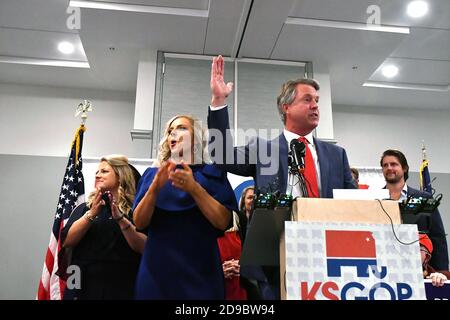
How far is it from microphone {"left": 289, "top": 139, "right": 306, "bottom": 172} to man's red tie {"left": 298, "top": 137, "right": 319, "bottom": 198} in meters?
0.06

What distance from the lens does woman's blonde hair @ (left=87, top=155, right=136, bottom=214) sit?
1976 millimetres

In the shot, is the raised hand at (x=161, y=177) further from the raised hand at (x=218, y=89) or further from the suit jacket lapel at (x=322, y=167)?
the suit jacket lapel at (x=322, y=167)

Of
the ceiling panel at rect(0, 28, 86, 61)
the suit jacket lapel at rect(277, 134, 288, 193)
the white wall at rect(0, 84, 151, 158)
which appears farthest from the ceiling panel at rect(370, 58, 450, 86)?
the suit jacket lapel at rect(277, 134, 288, 193)

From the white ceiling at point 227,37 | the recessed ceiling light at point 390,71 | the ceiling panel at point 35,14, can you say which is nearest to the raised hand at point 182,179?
the white ceiling at point 227,37

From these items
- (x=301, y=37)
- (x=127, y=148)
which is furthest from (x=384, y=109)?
(x=127, y=148)

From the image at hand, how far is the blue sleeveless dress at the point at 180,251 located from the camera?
1.35 meters

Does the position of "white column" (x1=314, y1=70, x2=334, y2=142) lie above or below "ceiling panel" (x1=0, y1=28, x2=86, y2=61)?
below

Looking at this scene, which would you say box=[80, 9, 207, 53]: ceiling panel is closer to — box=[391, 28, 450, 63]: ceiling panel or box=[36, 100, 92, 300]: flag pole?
box=[36, 100, 92, 300]: flag pole

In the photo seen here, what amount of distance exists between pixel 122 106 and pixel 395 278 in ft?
18.4

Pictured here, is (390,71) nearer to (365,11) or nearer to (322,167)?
(365,11)

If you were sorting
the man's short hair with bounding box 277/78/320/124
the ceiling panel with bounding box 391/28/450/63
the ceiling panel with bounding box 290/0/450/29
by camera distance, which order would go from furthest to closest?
the ceiling panel with bounding box 391/28/450/63, the ceiling panel with bounding box 290/0/450/29, the man's short hair with bounding box 277/78/320/124

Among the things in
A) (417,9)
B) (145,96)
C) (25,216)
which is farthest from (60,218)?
(417,9)

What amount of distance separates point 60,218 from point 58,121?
3.51 metres

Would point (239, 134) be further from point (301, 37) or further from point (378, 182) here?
point (378, 182)
